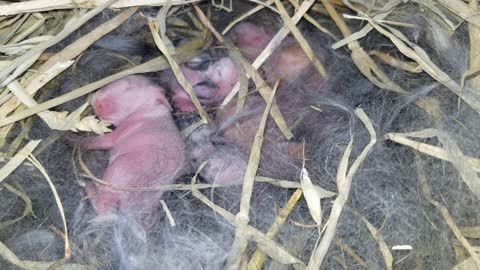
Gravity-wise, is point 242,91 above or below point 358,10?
below

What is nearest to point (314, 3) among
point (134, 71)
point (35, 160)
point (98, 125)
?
point (134, 71)

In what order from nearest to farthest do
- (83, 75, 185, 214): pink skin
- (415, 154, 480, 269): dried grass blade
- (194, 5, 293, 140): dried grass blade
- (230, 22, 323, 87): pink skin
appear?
(415, 154, 480, 269): dried grass blade → (83, 75, 185, 214): pink skin → (194, 5, 293, 140): dried grass blade → (230, 22, 323, 87): pink skin

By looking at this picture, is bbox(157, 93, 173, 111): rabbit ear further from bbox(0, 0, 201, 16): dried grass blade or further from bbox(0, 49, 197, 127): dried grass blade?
bbox(0, 0, 201, 16): dried grass blade

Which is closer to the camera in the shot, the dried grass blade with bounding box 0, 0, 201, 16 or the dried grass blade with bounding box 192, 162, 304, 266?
the dried grass blade with bounding box 192, 162, 304, 266

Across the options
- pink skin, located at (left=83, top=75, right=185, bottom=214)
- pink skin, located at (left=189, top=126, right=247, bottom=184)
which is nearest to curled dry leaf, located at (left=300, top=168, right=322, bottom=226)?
pink skin, located at (left=189, top=126, right=247, bottom=184)

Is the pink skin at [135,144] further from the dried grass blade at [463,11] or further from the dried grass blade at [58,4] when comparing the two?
the dried grass blade at [463,11]

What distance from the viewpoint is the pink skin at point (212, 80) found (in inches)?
48.3

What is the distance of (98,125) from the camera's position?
1.14 meters

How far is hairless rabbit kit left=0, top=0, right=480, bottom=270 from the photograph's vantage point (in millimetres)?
982

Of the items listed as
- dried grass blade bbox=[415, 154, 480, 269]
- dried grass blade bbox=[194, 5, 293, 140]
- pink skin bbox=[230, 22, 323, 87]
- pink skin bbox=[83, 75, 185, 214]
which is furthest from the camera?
pink skin bbox=[230, 22, 323, 87]

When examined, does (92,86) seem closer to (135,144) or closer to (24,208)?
(135,144)

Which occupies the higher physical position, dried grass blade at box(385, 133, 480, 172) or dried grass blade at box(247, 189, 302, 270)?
dried grass blade at box(385, 133, 480, 172)

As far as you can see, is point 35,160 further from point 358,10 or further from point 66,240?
point 358,10

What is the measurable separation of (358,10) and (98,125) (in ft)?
1.83
